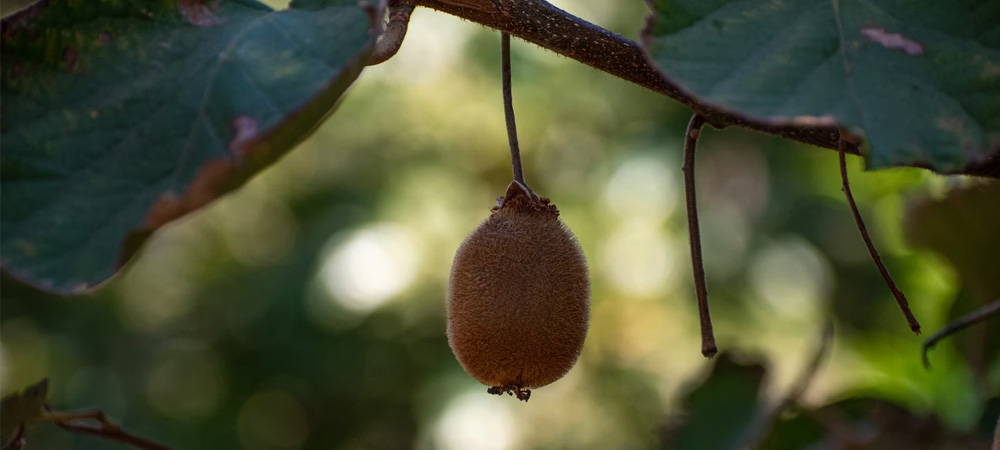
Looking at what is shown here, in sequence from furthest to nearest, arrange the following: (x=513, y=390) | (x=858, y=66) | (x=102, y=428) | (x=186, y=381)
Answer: (x=186, y=381) → (x=102, y=428) → (x=513, y=390) → (x=858, y=66)

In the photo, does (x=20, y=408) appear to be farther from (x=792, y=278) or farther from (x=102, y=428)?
(x=792, y=278)

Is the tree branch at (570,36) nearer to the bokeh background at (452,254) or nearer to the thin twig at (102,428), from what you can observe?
the thin twig at (102,428)

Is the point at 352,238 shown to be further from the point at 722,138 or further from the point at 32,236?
the point at 32,236

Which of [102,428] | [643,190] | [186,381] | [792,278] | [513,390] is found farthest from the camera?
[186,381]

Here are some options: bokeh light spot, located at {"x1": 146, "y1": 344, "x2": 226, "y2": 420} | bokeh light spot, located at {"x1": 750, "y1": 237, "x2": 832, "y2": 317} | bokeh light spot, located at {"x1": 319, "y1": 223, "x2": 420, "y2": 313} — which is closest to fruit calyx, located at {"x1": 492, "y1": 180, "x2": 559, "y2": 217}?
bokeh light spot, located at {"x1": 319, "y1": 223, "x2": 420, "y2": 313}

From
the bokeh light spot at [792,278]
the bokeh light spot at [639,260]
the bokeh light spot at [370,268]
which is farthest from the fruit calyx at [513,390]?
the bokeh light spot at [792,278]

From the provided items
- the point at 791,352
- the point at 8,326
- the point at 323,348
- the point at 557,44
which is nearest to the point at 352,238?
the point at 323,348

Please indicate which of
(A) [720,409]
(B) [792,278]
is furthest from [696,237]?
(B) [792,278]
